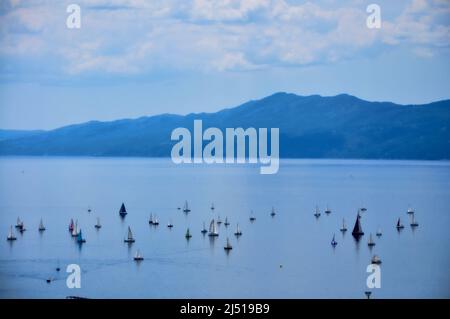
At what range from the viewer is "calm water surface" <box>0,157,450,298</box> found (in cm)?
1761

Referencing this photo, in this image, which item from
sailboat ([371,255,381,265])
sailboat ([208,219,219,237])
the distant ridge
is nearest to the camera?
sailboat ([371,255,381,265])

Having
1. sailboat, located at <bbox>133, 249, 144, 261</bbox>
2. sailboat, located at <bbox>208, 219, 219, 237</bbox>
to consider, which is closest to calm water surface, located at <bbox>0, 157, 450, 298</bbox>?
sailboat, located at <bbox>133, 249, 144, 261</bbox>

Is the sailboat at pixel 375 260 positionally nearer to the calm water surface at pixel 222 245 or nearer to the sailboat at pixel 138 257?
the calm water surface at pixel 222 245

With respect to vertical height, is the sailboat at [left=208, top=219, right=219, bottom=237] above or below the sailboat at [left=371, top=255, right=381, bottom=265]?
above

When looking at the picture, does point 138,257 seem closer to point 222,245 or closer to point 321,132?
point 222,245

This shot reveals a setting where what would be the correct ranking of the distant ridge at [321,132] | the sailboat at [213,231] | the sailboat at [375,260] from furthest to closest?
1. the distant ridge at [321,132]
2. the sailboat at [213,231]
3. the sailboat at [375,260]

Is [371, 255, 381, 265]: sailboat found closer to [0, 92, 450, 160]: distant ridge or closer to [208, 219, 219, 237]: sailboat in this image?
[208, 219, 219, 237]: sailboat

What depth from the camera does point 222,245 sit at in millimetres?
25047

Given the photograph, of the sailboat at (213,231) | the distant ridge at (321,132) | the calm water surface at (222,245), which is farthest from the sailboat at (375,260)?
the distant ridge at (321,132)

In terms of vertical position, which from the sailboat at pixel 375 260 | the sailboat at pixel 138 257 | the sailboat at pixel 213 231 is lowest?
the sailboat at pixel 375 260

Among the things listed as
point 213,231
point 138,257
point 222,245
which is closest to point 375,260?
point 222,245

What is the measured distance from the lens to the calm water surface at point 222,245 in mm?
17609

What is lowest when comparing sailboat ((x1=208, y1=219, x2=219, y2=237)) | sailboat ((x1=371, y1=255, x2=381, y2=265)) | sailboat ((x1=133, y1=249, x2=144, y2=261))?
sailboat ((x1=371, y1=255, x2=381, y2=265))
